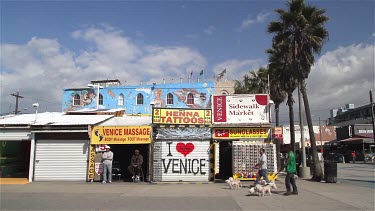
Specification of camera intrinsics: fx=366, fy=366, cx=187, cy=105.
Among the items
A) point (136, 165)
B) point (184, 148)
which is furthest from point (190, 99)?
point (136, 165)

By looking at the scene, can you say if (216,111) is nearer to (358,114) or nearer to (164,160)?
(164,160)

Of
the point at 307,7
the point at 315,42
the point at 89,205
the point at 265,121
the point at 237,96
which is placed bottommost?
the point at 89,205

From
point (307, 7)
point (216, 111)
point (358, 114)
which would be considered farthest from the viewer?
point (358, 114)

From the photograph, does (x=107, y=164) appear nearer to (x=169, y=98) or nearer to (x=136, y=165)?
(x=136, y=165)

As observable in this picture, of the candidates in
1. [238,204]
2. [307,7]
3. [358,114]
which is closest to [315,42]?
[307,7]

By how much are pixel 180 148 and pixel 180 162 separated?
2.33 ft

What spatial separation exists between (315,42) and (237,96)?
5650mm

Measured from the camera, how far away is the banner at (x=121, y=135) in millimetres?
19266

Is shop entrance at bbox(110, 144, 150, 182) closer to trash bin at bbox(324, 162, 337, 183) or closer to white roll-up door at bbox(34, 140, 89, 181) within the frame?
white roll-up door at bbox(34, 140, 89, 181)

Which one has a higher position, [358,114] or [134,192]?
[358,114]

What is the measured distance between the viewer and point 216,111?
19828 millimetres

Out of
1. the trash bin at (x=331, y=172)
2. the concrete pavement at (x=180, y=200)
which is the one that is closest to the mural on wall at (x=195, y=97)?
the trash bin at (x=331, y=172)

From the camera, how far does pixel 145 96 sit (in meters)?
43.6

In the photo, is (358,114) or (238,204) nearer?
(238,204)
